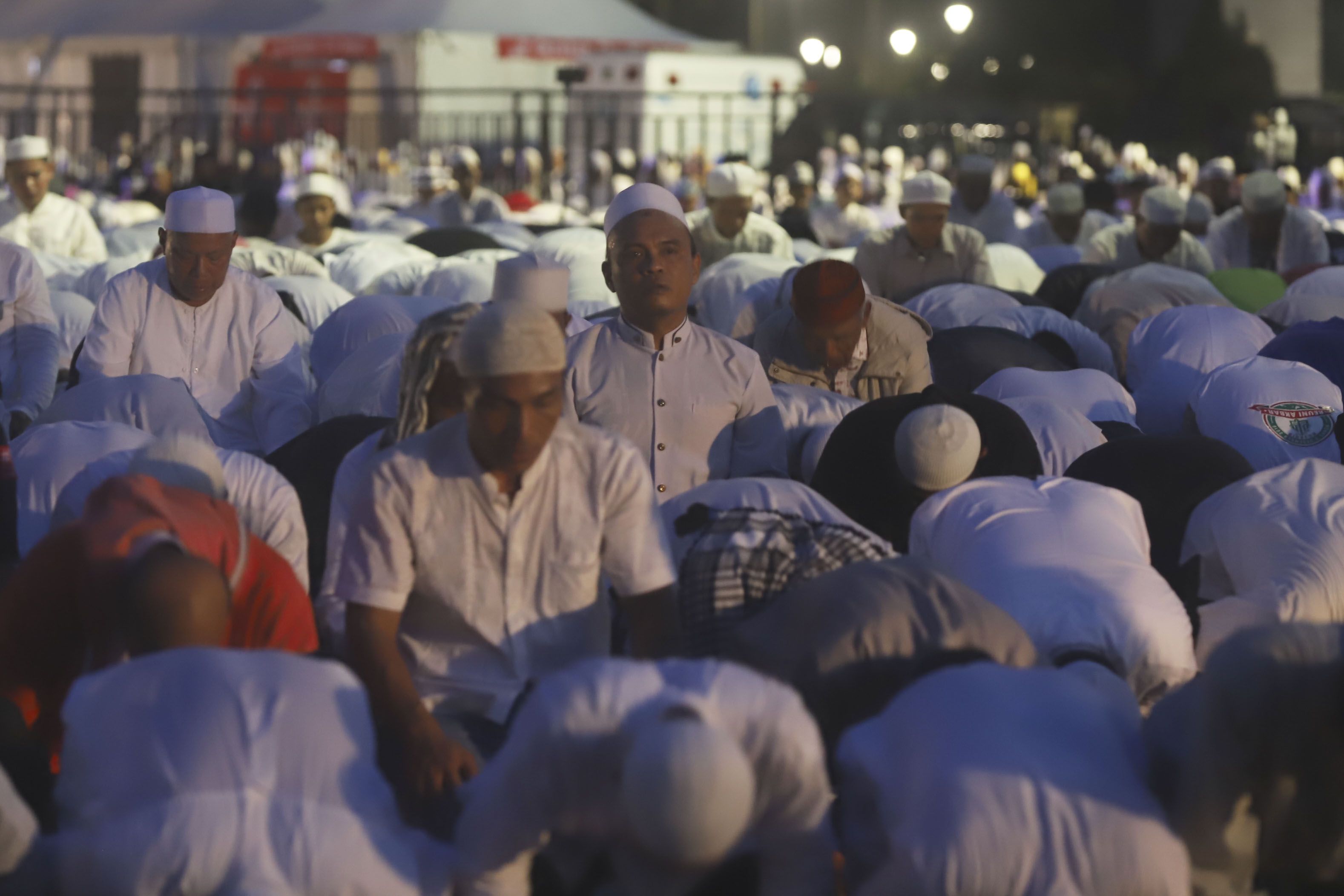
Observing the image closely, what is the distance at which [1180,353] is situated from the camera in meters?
5.20

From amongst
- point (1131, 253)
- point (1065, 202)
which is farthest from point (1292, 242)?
point (1065, 202)

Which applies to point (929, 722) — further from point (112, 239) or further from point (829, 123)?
point (829, 123)

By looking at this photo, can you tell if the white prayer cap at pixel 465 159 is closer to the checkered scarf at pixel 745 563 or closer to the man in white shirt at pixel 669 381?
the man in white shirt at pixel 669 381

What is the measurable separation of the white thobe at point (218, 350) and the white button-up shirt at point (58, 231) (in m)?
3.46

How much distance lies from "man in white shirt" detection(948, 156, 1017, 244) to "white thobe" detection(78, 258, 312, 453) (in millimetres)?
5131

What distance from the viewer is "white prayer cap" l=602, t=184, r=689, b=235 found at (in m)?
3.96

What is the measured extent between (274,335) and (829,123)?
15590mm

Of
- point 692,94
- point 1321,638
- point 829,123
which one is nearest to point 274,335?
point 1321,638

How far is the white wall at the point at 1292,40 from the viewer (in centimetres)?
2220

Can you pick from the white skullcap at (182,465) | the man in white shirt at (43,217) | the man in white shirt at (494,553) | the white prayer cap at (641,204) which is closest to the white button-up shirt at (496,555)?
the man in white shirt at (494,553)

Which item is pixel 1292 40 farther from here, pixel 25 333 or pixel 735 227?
pixel 25 333

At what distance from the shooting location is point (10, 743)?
239 cm

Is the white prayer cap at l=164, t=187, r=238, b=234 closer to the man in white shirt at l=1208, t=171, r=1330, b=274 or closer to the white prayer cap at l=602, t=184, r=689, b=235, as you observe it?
the white prayer cap at l=602, t=184, r=689, b=235

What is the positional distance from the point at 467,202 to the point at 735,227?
16.1 feet
